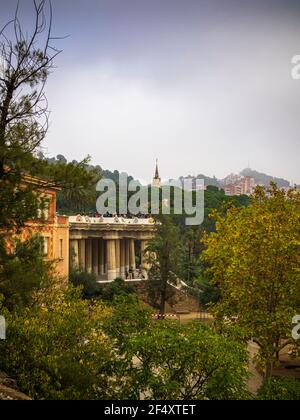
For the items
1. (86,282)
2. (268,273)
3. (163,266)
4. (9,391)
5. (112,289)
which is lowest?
(112,289)

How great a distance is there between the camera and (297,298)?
75.6ft

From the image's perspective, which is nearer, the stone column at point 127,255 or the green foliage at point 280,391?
the green foliage at point 280,391

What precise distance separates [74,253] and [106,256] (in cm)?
872

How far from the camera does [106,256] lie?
61.4 m

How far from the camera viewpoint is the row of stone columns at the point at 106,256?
186 feet

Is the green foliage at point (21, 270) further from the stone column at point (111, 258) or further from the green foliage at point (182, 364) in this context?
the stone column at point (111, 258)

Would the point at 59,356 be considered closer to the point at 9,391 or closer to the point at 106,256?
the point at 9,391

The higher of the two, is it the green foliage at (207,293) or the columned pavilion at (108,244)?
the columned pavilion at (108,244)

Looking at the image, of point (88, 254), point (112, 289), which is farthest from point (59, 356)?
point (88, 254)

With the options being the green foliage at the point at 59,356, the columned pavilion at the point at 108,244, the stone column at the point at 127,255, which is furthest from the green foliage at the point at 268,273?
the stone column at the point at 127,255

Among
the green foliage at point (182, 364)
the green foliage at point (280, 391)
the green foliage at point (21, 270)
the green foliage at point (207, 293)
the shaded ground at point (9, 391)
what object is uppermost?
the green foliage at point (21, 270)

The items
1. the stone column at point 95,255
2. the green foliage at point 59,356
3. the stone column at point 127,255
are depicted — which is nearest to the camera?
the green foliage at point 59,356

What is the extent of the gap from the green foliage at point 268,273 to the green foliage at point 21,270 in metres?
9.08
